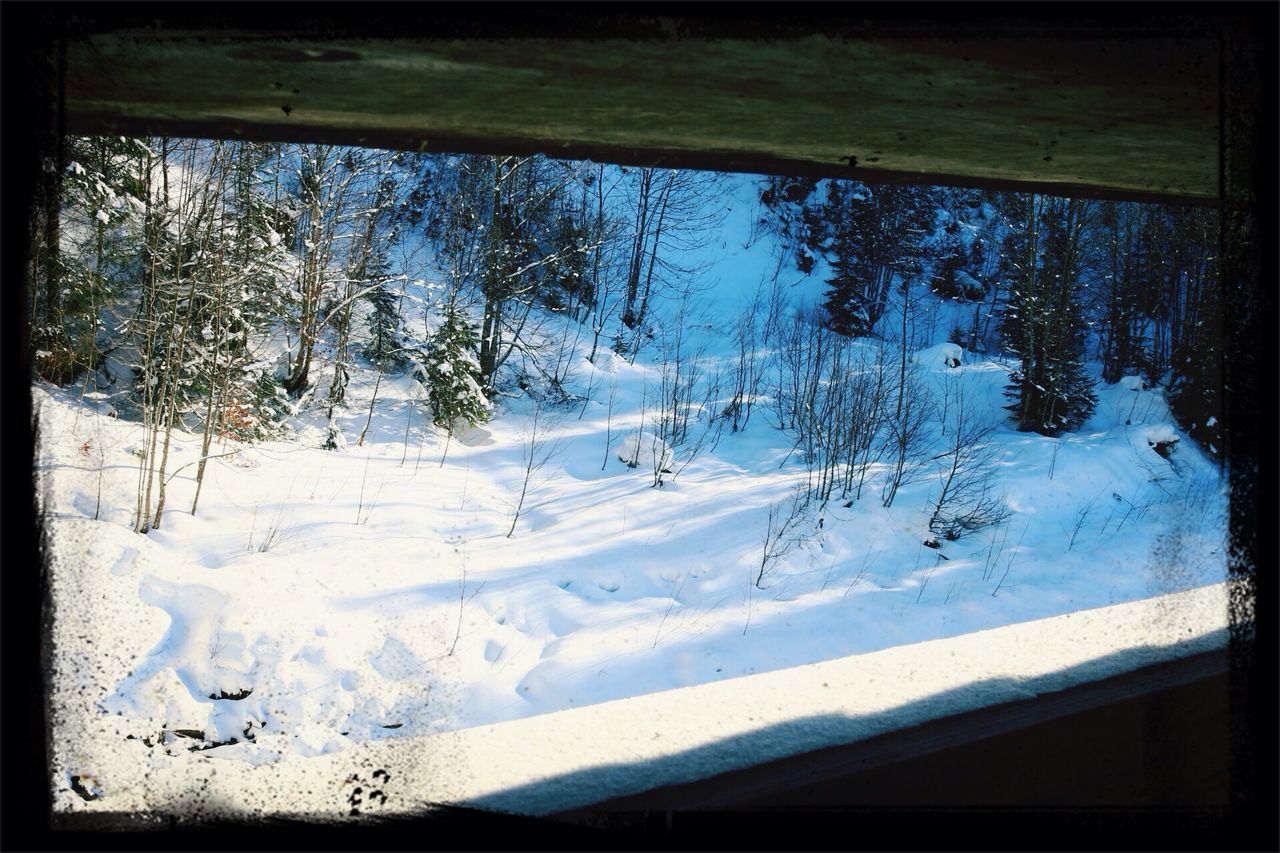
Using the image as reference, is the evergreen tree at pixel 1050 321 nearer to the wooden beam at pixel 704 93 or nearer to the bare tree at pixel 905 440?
the bare tree at pixel 905 440

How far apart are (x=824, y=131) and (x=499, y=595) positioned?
5122mm

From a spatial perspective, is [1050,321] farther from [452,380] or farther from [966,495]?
[452,380]

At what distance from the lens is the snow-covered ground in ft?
13.2

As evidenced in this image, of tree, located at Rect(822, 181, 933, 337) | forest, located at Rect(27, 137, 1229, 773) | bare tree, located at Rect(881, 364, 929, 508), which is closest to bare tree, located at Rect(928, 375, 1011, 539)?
forest, located at Rect(27, 137, 1229, 773)

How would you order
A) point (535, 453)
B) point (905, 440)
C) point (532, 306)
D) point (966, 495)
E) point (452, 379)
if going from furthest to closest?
point (532, 306)
point (535, 453)
point (452, 379)
point (905, 440)
point (966, 495)

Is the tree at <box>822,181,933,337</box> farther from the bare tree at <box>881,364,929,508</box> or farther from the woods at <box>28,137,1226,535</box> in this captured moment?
the bare tree at <box>881,364,929,508</box>

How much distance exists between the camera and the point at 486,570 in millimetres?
6340

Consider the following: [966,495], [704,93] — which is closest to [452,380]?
[966,495]

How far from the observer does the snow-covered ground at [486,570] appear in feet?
13.2

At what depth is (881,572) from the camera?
24.2ft

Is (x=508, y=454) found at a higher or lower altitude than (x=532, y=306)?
lower

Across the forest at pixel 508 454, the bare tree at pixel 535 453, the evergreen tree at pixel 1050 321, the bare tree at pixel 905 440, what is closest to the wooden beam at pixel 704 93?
the forest at pixel 508 454

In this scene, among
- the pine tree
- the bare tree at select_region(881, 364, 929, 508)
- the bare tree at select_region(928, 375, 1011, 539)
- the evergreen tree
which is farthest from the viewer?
the evergreen tree

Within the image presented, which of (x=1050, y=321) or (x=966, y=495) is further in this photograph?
(x=1050, y=321)
